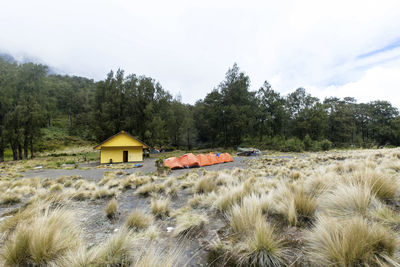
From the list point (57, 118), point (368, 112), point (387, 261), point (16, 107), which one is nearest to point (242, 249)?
point (387, 261)

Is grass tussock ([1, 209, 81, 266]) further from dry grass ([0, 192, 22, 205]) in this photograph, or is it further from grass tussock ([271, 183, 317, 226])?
dry grass ([0, 192, 22, 205])

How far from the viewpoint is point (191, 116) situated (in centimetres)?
4759

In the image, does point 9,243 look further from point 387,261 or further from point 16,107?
point 16,107

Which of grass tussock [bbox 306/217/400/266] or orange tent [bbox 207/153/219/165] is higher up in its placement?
grass tussock [bbox 306/217/400/266]

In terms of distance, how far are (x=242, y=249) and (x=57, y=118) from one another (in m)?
93.3

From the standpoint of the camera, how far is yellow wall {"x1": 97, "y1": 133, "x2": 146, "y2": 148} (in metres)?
20.9

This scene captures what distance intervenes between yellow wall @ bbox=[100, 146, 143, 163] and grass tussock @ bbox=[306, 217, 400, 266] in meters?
22.6

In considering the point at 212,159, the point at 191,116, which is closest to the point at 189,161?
the point at 212,159

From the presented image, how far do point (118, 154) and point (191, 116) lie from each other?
28425 mm

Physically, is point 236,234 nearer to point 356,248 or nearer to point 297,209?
point 297,209

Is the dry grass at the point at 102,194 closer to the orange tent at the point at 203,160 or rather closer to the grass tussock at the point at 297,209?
the grass tussock at the point at 297,209

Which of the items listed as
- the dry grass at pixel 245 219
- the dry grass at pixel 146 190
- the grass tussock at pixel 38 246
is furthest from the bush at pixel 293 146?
the grass tussock at pixel 38 246

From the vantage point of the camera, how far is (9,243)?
1.82 m

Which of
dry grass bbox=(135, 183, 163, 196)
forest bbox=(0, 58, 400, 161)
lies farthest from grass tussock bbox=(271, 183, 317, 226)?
forest bbox=(0, 58, 400, 161)
